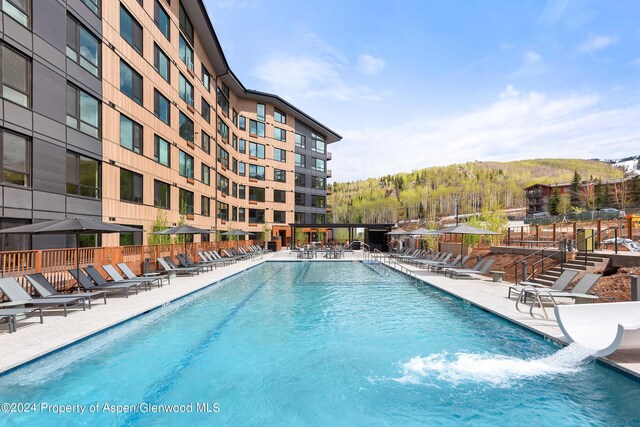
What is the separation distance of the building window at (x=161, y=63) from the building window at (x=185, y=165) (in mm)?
5172

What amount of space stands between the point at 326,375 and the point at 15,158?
1312 cm

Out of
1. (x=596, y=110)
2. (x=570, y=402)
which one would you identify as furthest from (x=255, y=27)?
(x=596, y=110)

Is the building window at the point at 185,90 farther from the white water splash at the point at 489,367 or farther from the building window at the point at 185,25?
the white water splash at the point at 489,367

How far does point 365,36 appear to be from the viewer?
18.2 meters

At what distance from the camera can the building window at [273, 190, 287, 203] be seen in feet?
155

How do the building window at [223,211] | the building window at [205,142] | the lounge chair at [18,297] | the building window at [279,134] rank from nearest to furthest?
the lounge chair at [18,297]
the building window at [205,142]
the building window at [223,211]
the building window at [279,134]

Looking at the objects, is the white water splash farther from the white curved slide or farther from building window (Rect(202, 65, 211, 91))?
building window (Rect(202, 65, 211, 91))

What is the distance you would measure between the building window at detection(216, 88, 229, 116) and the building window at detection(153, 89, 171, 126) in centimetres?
1244

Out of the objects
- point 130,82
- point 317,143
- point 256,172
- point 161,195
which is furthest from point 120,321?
point 317,143

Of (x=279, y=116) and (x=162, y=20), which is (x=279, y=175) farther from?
(x=162, y=20)

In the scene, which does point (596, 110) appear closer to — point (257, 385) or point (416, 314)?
point (416, 314)

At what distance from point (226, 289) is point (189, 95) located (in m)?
18.8

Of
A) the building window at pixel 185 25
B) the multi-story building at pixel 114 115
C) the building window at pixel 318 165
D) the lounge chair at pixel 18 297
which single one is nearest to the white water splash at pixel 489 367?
the lounge chair at pixel 18 297

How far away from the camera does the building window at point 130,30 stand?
1823 cm
